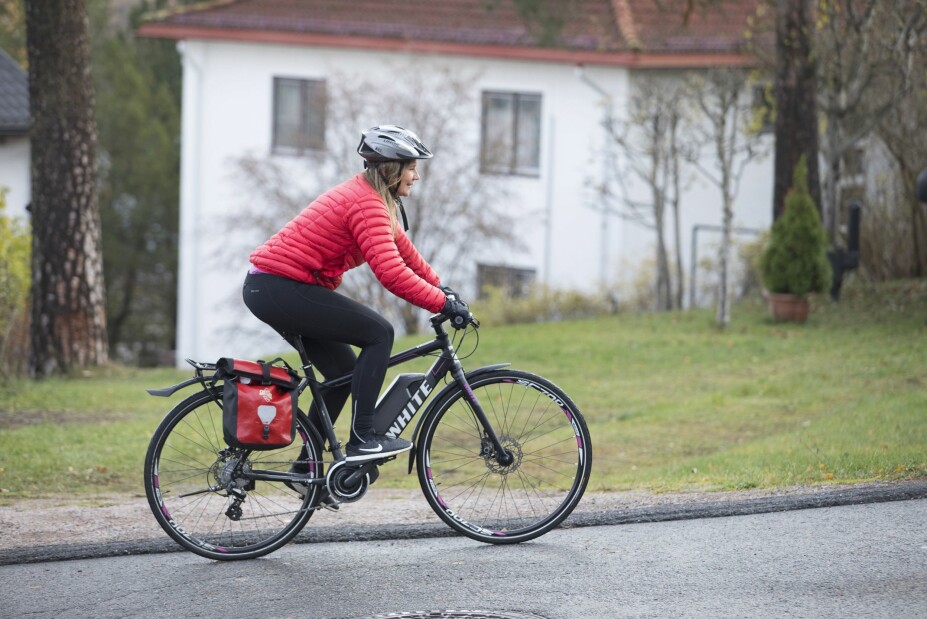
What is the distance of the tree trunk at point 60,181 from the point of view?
1330cm

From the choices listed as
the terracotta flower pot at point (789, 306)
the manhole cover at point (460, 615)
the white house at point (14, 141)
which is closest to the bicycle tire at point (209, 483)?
the manhole cover at point (460, 615)

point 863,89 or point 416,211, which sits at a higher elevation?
point 863,89

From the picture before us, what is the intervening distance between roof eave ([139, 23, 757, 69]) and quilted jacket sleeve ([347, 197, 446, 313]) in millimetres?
18692

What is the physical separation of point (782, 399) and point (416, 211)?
12.2 meters

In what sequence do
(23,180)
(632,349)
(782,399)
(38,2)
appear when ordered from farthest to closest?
(23,180) → (632,349) → (38,2) → (782,399)

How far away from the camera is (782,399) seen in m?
11.2

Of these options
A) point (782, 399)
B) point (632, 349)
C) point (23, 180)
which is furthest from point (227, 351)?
point (782, 399)

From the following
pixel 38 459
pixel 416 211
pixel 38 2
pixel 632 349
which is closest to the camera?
pixel 38 459

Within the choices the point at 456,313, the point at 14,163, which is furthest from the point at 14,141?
the point at 456,313

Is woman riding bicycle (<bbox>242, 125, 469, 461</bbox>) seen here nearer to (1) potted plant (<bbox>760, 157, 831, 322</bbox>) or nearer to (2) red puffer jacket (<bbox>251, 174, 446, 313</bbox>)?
(2) red puffer jacket (<bbox>251, 174, 446, 313</bbox>)

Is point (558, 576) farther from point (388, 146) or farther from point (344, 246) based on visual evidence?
point (388, 146)

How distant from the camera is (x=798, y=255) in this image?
613 inches

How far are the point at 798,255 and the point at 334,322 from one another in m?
10.8

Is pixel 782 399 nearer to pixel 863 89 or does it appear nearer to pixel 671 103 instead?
pixel 863 89
